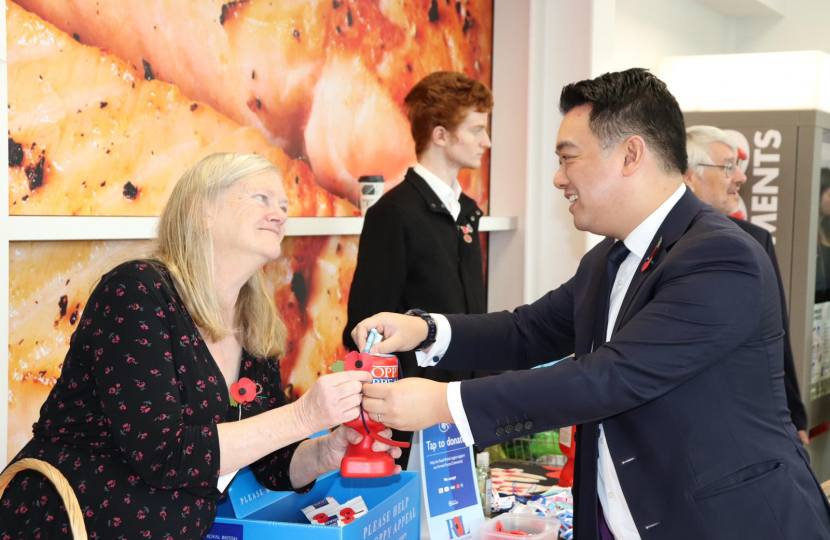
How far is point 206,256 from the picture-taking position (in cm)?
195

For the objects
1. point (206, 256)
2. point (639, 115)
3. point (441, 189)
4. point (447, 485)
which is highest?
point (639, 115)

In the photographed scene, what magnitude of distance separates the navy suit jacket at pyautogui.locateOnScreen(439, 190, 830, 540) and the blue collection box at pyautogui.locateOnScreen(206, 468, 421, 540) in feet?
1.05

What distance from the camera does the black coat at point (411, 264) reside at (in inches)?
110

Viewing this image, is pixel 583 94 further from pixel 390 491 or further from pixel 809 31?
pixel 809 31

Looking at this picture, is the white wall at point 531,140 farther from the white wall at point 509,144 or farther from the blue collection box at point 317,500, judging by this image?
the blue collection box at point 317,500

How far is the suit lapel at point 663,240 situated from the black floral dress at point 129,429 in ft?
3.05

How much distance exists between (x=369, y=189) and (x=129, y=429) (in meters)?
2.04

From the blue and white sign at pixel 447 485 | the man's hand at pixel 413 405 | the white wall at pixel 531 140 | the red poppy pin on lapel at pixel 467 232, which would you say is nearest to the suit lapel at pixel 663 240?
the man's hand at pixel 413 405

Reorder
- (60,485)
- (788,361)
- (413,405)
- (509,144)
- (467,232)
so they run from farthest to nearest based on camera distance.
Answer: (509,144) < (467,232) < (788,361) < (413,405) < (60,485)

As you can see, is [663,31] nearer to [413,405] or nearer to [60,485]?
[413,405]

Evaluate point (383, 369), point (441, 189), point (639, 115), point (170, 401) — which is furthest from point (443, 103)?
point (170, 401)

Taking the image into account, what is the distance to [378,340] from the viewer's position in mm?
2008

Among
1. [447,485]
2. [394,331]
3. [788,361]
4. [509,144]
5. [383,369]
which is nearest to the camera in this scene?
[383,369]

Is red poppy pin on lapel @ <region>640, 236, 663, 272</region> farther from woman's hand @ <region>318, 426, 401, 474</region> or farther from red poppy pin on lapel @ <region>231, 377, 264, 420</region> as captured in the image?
red poppy pin on lapel @ <region>231, 377, 264, 420</region>
